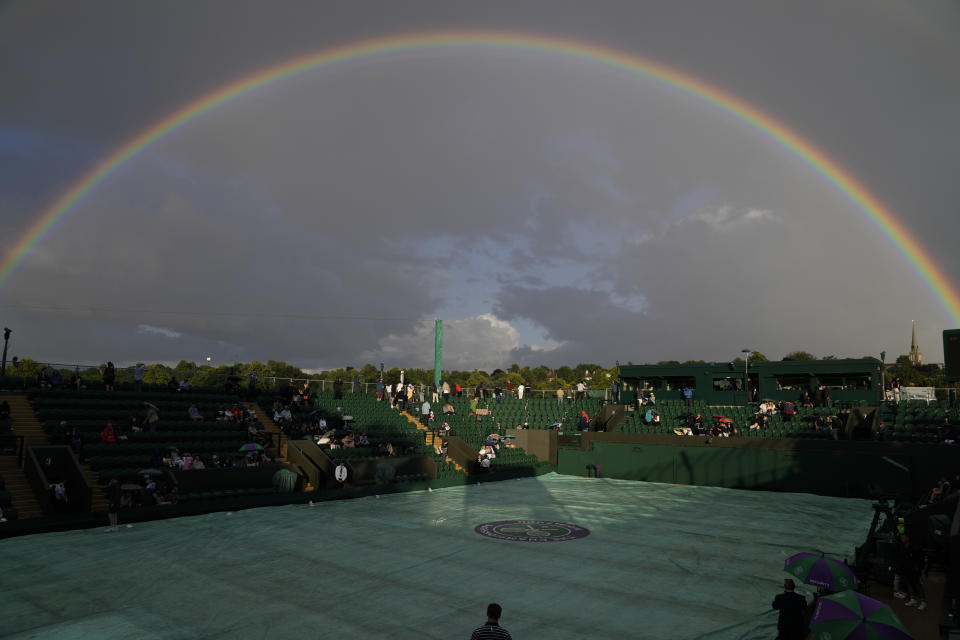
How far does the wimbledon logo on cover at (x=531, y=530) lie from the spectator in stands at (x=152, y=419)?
585 inches

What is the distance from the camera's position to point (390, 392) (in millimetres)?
43875

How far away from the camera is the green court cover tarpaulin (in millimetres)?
11817

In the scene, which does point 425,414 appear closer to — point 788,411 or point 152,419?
point 152,419

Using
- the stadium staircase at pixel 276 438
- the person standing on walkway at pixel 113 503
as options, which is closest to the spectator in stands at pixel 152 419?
the stadium staircase at pixel 276 438

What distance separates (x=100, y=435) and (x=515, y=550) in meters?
17.3

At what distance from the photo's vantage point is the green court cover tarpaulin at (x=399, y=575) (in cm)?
1182

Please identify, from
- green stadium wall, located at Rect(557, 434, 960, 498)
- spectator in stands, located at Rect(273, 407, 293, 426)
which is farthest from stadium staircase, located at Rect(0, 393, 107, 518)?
green stadium wall, located at Rect(557, 434, 960, 498)

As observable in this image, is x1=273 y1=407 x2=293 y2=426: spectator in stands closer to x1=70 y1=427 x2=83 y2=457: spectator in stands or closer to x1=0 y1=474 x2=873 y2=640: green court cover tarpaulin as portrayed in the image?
x1=0 y1=474 x2=873 y2=640: green court cover tarpaulin

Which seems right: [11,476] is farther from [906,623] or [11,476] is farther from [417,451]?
[906,623]

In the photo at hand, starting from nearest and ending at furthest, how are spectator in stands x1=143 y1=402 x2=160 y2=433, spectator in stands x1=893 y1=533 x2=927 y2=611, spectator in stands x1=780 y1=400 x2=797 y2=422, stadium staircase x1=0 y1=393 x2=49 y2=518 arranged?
spectator in stands x1=893 y1=533 x2=927 y2=611 → stadium staircase x1=0 y1=393 x2=49 y2=518 → spectator in stands x1=143 y1=402 x2=160 y2=433 → spectator in stands x1=780 y1=400 x2=797 y2=422

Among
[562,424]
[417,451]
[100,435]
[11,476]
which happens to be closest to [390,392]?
[417,451]

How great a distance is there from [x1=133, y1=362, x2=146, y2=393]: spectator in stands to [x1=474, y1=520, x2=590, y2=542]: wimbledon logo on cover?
18.6 meters

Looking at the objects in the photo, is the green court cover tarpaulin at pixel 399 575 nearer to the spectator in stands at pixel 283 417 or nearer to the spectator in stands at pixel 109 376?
the spectator in stands at pixel 283 417

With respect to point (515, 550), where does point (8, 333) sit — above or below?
above
